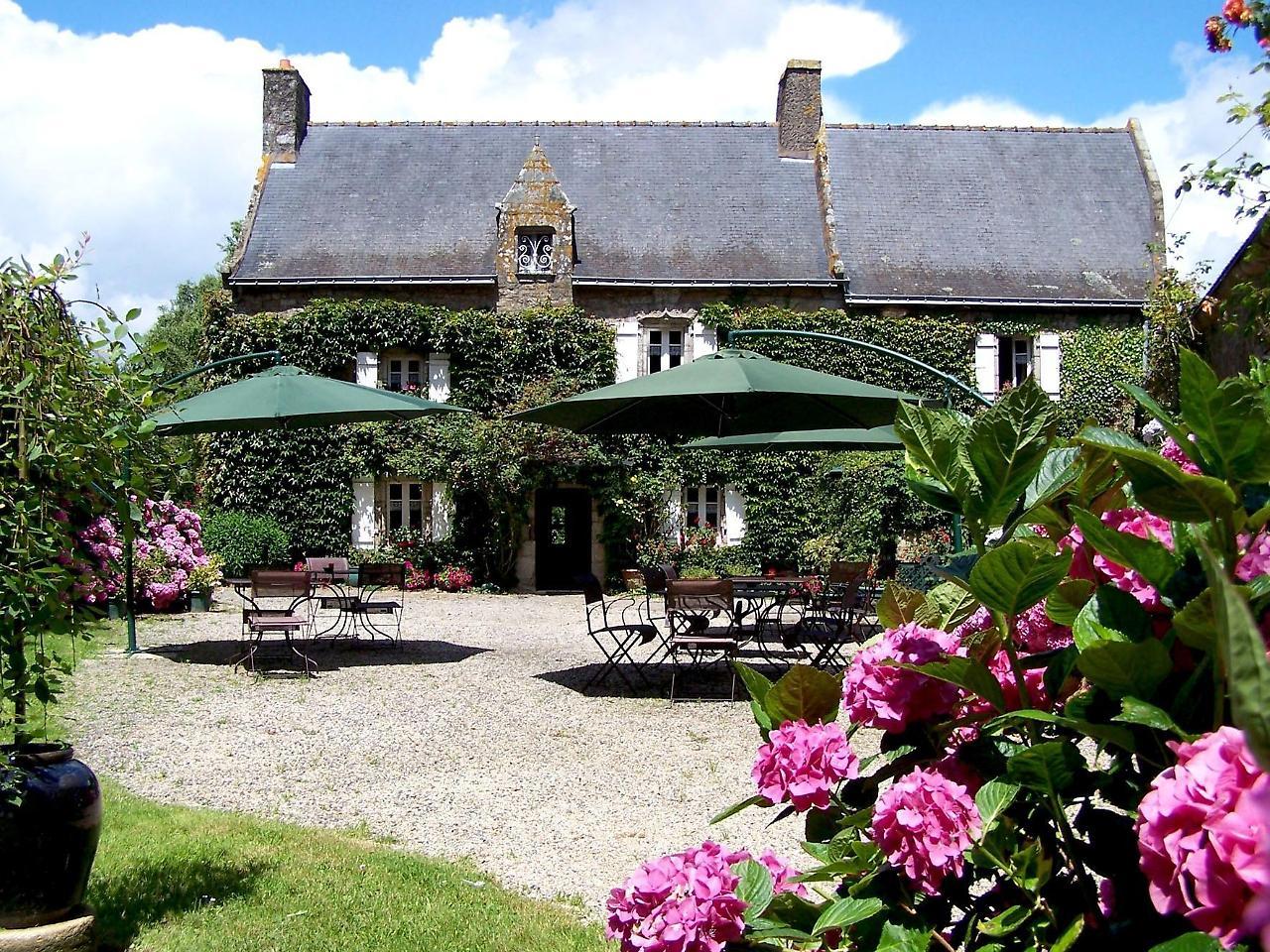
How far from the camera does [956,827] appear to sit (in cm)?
145

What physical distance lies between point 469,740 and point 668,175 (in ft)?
57.1

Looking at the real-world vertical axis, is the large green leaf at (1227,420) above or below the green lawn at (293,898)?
above

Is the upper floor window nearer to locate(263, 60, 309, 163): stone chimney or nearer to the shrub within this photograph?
the shrub

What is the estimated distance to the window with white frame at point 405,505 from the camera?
21.2 meters

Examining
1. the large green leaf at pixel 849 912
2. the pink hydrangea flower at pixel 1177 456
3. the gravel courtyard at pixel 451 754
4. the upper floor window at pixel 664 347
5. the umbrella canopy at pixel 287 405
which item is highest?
the upper floor window at pixel 664 347

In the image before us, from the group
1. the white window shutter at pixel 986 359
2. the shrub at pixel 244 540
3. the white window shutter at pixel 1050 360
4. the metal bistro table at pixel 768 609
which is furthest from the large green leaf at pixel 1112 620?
the white window shutter at pixel 1050 360

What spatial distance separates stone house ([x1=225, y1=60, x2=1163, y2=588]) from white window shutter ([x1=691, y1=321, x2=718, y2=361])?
3 cm

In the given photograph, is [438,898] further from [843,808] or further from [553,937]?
[843,808]

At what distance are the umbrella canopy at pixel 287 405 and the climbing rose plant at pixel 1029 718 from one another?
864 cm

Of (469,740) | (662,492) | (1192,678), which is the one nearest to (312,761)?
(469,740)

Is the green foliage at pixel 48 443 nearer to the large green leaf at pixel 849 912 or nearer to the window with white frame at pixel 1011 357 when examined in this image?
the large green leaf at pixel 849 912

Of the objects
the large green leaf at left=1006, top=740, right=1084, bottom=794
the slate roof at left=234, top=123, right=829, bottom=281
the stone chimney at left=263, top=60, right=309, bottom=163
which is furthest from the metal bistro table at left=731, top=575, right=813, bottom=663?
the stone chimney at left=263, top=60, right=309, bottom=163

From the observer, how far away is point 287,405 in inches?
390

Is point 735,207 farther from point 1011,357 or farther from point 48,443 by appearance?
point 48,443
